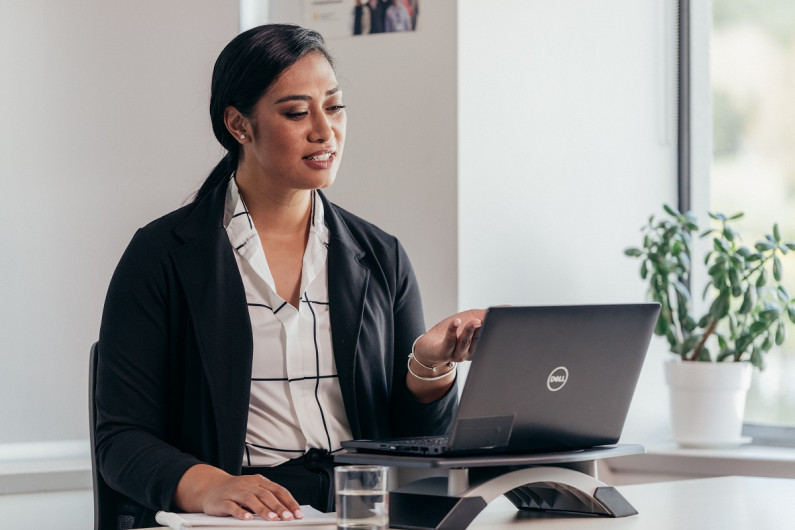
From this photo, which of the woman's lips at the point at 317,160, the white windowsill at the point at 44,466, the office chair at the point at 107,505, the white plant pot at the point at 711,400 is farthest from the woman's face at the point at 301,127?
the white plant pot at the point at 711,400

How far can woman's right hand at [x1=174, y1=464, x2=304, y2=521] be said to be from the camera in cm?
136

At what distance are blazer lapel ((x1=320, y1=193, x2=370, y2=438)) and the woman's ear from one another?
0.21m

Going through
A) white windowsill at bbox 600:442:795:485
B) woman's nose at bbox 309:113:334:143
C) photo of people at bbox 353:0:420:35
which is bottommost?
white windowsill at bbox 600:442:795:485

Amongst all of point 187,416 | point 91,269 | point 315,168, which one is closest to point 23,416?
point 91,269

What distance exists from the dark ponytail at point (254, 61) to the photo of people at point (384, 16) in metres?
0.72

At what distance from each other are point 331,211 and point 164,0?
107 cm

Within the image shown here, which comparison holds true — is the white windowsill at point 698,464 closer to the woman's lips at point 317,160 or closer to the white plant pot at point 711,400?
the white plant pot at point 711,400

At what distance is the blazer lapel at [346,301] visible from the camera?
1861mm

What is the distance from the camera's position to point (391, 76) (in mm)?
2691

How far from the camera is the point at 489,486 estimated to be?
1.34 m

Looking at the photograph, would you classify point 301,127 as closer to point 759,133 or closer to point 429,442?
point 429,442

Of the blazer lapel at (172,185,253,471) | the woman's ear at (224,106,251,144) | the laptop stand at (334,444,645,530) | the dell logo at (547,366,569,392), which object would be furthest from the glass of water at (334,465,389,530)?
the woman's ear at (224,106,251,144)

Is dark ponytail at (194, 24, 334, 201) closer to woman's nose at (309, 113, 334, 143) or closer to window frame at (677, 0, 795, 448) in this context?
woman's nose at (309, 113, 334, 143)

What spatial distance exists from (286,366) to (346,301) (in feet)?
0.56
